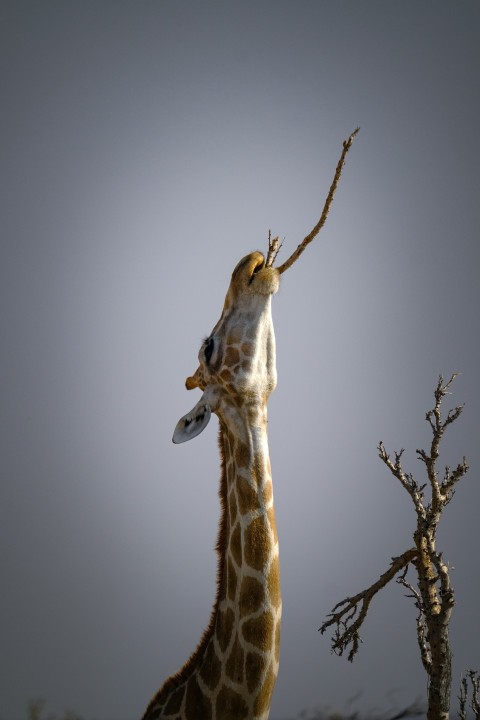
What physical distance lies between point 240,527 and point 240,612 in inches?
8.3

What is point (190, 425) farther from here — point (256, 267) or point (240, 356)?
point (256, 267)

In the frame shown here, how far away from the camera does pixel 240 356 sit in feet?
6.49

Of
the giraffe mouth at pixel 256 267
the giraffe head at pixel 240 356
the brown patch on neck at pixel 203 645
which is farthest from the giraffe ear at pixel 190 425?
the giraffe mouth at pixel 256 267

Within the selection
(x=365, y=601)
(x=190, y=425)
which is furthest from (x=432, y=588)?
(x=190, y=425)

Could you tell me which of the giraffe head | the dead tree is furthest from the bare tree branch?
the giraffe head

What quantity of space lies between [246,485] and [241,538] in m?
0.14

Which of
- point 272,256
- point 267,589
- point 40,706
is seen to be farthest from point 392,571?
point 40,706

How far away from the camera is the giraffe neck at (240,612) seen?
178cm

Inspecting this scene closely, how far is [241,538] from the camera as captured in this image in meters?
1.88

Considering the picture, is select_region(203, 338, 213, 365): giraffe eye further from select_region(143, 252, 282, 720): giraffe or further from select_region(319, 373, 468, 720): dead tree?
select_region(319, 373, 468, 720): dead tree

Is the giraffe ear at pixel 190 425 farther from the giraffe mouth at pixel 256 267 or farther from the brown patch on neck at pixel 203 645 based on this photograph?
the giraffe mouth at pixel 256 267

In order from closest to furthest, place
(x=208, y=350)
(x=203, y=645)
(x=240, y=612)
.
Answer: (x=240, y=612) < (x=203, y=645) < (x=208, y=350)

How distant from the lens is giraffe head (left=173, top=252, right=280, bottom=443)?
1966mm

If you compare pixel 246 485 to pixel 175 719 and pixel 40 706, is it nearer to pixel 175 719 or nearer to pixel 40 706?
pixel 175 719
